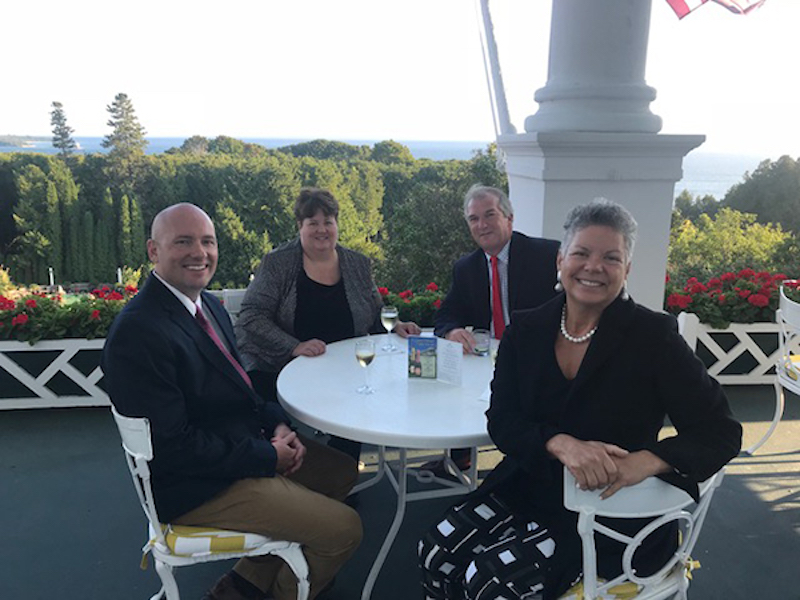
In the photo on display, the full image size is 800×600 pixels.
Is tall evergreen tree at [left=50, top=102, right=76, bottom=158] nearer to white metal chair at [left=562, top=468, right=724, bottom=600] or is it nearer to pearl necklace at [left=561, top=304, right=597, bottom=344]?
pearl necklace at [left=561, top=304, right=597, bottom=344]

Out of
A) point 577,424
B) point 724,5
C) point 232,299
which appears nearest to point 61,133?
point 232,299

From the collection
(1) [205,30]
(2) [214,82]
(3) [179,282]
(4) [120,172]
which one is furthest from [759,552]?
(2) [214,82]

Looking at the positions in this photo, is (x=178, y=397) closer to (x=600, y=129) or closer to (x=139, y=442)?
(x=139, y=442)

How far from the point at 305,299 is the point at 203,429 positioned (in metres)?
1.05

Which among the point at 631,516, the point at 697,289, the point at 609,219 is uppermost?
the point at 609,219

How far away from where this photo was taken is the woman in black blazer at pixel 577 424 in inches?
56.3

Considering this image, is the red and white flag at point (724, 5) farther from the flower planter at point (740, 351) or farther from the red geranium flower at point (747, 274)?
the flower planter at point (740, 351)

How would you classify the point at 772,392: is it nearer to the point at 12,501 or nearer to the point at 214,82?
the point at 12,501

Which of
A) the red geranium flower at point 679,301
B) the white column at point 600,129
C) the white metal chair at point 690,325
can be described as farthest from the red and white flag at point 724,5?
the white metal chair at point 690,325

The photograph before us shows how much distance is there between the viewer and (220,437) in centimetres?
177

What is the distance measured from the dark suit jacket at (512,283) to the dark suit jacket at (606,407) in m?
1.03

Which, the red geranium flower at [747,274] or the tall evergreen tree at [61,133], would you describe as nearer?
the red geranium flower at [747,274]

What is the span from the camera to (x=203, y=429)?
1.80 m

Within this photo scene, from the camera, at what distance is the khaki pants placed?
66.7 inches
